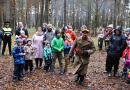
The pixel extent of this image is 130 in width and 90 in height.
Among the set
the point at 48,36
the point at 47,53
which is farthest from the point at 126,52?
the point at 48,36

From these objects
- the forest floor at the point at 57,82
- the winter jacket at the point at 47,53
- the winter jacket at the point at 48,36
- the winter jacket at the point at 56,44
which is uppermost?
the winter jacket at the point at 48,36

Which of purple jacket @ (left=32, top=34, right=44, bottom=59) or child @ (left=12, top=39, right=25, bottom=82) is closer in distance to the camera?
child @ (left=12, top=39, right=25, bottom=82)

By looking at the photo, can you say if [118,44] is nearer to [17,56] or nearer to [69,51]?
[69,51]

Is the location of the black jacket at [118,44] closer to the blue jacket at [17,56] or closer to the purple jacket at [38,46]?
the purple jacket at [38,46]

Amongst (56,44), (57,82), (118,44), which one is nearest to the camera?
(57,82)

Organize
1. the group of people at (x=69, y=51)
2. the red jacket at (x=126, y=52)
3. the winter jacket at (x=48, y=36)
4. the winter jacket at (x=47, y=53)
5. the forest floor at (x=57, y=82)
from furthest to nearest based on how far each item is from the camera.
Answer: the winter jacket at (x=48, y=36)
the winter jacket at (x=47, y=53)
the red jacket at (x=126, y=52)
the group of people at (x=69, y=51)
the forest floor at (x=57, y=82)

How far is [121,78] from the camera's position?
5.79 metres

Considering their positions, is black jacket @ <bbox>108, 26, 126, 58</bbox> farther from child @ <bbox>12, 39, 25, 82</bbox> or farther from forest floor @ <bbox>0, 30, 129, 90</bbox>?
child @ <bbox>12, 39, 25, 82</bbox>

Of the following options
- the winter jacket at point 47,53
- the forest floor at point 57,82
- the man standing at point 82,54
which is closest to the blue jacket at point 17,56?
the forest floor at point 57,82

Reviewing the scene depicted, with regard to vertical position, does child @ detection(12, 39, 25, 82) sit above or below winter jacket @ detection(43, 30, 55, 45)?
below

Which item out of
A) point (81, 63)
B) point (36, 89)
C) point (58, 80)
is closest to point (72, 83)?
point (58, 80)

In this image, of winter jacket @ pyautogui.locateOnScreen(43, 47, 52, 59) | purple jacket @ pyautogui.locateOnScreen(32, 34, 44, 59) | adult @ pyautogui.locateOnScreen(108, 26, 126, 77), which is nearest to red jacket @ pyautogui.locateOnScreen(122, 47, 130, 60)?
adult @ pyautogui.locateOnScreen(108, 26, 126, 77)

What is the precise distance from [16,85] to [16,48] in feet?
4.49

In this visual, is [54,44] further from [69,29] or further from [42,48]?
[69,29]
